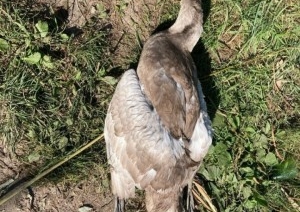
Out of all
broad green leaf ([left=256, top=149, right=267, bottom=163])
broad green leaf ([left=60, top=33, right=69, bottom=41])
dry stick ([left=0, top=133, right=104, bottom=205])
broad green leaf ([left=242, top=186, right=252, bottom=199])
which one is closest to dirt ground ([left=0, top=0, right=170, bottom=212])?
dry stick ([left=0, top=133, right=104, bottom=205])

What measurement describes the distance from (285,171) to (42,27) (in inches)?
99.0

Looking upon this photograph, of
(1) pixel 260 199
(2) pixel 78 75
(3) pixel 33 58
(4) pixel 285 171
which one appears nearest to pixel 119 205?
(2) pixel 78 75

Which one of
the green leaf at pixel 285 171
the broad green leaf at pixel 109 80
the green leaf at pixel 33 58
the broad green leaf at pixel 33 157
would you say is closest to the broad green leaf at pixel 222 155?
the green leaf at pixel 285 171

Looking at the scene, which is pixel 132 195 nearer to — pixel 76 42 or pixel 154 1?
pixel 76 42

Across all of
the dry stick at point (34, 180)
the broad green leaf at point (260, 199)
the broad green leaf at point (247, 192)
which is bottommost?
the broad green leaf at point (260, 199)

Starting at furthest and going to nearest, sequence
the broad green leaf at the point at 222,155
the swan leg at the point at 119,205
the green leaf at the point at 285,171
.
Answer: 1. the green leaf at the point at 285,171
2. the broad green leaf at the point at 222,155
3. the swan leg at the point at 119,205

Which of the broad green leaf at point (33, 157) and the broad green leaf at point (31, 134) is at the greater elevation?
the broad green leaf at point (31, 134)

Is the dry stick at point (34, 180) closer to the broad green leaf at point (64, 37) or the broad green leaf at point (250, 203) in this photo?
the broad green leaf at point (64, 37)

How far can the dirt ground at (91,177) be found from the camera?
4500mm

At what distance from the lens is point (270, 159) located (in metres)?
5.04

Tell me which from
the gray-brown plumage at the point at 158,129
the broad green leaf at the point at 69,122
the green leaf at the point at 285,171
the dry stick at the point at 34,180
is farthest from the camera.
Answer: the green leaf at the point at 285,171

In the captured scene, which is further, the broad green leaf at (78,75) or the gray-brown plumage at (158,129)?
the broad green leaf at (78,75)

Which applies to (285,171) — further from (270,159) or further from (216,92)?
(216,92)

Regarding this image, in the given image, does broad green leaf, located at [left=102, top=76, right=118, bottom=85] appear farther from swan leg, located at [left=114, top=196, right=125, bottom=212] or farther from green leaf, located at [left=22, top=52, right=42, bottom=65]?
swan leg, located at [left=114, top=196, right=125, bottom=212]
